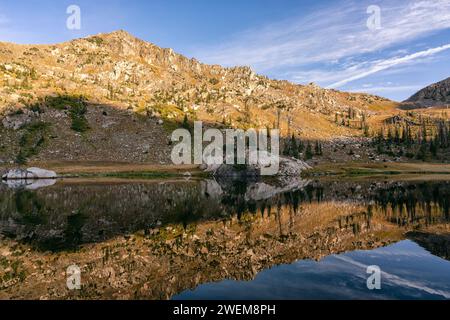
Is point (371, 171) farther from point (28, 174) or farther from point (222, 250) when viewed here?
point (222, 250)

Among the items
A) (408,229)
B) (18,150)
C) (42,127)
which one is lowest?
(408,229)

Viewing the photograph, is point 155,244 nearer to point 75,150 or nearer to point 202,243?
point 202,243

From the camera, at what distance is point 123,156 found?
189 meters

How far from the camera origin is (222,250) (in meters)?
29.3

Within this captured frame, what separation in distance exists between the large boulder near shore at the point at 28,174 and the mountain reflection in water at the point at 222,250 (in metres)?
88.9

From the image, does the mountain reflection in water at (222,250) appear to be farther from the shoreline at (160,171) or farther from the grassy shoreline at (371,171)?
the grassy shoreline at (371,171)

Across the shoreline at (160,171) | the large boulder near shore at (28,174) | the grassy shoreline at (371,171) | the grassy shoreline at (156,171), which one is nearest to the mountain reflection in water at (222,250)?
the shoreline at (160,171)

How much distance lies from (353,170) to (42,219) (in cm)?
13689

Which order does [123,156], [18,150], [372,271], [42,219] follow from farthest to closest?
[123,156] < [18,150] < [42,219] < [372,271]

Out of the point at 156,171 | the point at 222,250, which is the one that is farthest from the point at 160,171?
the point at 222,250

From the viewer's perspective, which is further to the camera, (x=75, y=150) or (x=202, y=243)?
(x=75, y=150)

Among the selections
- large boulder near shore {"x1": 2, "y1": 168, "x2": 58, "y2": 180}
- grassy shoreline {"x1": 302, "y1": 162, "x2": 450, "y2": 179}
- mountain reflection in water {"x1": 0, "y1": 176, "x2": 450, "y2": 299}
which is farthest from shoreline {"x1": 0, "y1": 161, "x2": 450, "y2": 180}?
mountain reflection in water {"x1": 0, "y1": 176, "x2": 450, "y2": 299}

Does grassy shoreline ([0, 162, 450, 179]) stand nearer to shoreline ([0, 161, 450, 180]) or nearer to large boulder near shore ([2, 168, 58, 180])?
shoreline ([0, 161, 450, 180])
